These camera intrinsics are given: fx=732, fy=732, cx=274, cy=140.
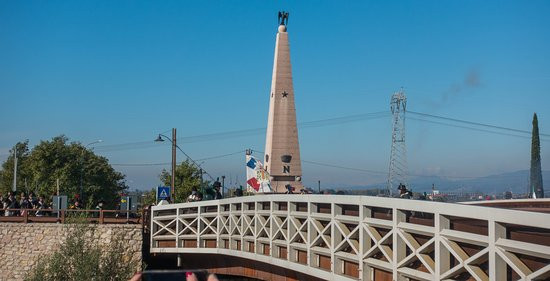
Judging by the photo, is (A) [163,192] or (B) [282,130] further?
(B) [282,130]

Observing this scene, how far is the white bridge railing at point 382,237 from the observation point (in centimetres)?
877

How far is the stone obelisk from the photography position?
39.4 m

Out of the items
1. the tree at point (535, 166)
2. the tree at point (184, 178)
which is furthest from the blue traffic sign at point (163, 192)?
the tree at point (184, 178)

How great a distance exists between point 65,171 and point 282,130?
3813 centimetres

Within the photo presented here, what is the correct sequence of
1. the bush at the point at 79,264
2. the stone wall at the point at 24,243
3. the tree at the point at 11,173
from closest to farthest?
the bush at the point at 79,264
the stone wall at the point at 24,243
the tree at the point at 11,173

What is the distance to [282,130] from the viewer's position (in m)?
39.6

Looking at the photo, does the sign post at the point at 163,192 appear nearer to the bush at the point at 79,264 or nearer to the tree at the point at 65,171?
the bush at the point at 79,264

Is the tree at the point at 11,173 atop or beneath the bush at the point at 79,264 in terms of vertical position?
atop

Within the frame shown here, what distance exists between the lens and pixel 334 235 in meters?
14.6

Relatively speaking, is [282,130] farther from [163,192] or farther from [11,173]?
[11,173]

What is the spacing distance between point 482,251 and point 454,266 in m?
1.39

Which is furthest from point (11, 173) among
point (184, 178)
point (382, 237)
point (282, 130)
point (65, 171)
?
point (382, 237)

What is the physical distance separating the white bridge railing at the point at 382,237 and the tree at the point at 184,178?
39738 millimetres

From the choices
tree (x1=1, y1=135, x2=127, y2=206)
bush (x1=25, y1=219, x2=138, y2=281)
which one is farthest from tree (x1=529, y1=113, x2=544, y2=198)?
Answer: tree (x1=1, y1=135, x2=127, y2=206)
